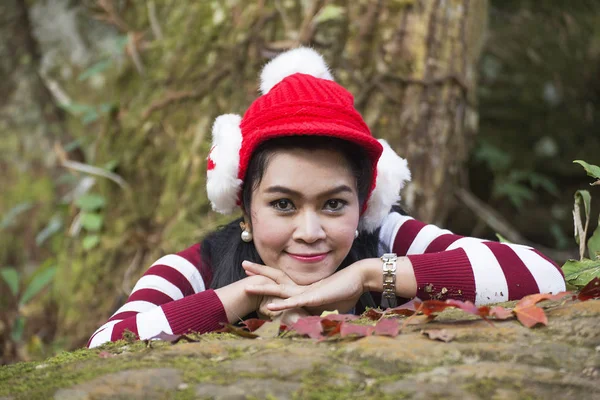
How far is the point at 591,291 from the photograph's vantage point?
1.75 m

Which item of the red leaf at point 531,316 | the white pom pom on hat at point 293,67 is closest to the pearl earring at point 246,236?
the white pom pom on hat at point 293,67

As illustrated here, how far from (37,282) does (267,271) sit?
7.02 feet

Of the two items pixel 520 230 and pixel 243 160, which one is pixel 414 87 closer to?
pixel 243 160

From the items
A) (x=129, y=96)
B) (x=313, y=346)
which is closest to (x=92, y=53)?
(x=129, y=96)

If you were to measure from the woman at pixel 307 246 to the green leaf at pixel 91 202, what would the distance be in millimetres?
1588

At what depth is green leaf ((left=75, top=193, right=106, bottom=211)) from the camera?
3.80 metres

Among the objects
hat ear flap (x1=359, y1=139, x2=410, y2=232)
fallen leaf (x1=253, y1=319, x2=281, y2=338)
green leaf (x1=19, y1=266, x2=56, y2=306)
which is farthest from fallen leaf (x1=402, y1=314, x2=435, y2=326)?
green leaf (x1=19, y1=266, x2=56, y2=306)

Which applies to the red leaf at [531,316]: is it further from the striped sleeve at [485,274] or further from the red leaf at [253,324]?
the red leaf at [253,324]

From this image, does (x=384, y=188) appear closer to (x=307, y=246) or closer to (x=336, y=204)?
(x=336, y=204)

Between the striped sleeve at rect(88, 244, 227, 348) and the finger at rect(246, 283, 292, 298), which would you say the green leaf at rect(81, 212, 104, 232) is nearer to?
the striped sleeve at rect(88, 244, 227, 348)

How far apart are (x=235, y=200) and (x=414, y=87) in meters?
1.45

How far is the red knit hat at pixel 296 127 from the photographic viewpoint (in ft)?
6.95

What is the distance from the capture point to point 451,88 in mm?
3508

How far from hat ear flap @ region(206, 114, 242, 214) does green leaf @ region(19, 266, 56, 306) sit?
182 centimetres
